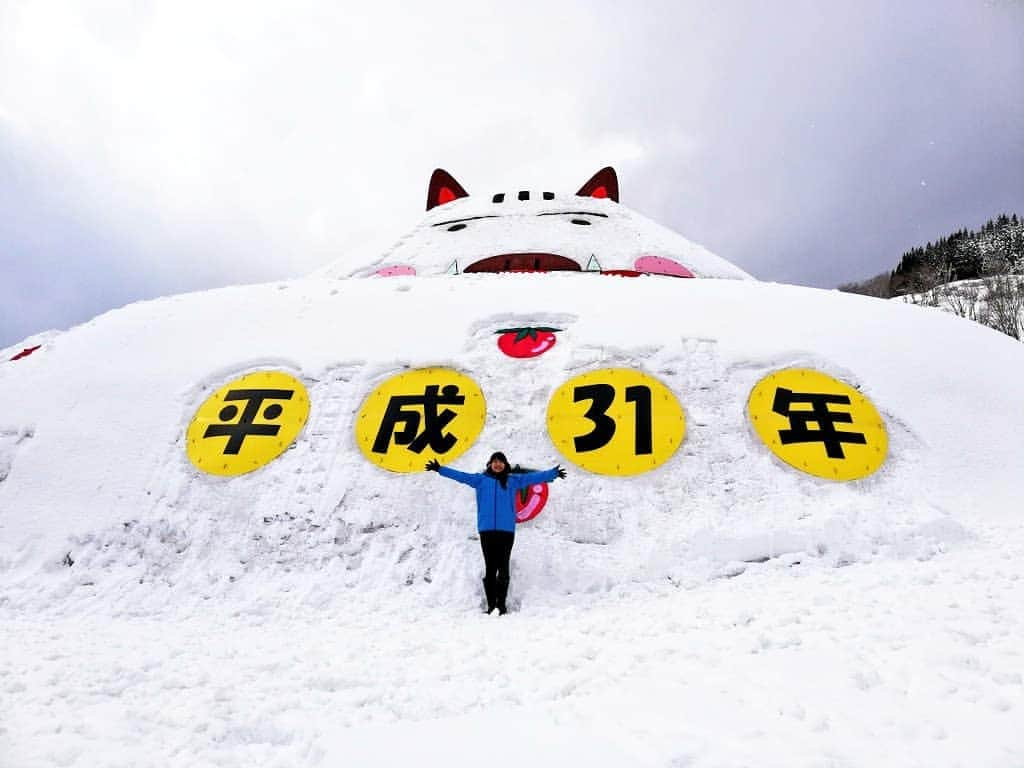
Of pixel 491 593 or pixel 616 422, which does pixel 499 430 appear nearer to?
pixel 616 422

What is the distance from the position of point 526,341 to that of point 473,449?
152cm

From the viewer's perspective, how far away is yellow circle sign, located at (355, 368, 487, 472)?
216 inches

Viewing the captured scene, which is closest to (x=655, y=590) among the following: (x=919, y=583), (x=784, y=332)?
(x=919, y=583)

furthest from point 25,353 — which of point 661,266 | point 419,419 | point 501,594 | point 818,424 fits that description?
point 818,424

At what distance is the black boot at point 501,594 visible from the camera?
4285 millimetres

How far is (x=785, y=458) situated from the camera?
521 cm

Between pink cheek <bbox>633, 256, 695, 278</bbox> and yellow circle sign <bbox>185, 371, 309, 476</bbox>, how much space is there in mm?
6120

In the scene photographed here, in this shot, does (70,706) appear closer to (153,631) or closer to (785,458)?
(153,631)

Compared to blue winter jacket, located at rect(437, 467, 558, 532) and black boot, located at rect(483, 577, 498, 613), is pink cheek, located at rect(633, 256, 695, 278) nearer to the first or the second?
blue winter jacket, located at rect(437, 467, 558, 532)

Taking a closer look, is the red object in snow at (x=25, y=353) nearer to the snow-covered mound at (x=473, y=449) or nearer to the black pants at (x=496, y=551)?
the snow-covered mound at (x=473, y=449)

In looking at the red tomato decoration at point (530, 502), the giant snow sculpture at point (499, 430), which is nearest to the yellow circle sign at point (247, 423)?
the giant snow sculpture at point (499, 430)

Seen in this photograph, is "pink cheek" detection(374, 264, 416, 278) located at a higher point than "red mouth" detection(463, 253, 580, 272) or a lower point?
lower

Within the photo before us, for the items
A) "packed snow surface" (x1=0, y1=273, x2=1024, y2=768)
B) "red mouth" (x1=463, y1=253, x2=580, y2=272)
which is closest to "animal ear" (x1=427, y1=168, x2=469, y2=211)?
"red mouth" (x1=463, y1=253, x2=580, y2=272)

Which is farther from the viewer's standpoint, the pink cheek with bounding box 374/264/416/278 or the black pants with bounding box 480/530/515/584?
the pink cheek with bounding box 374/264/416/278
